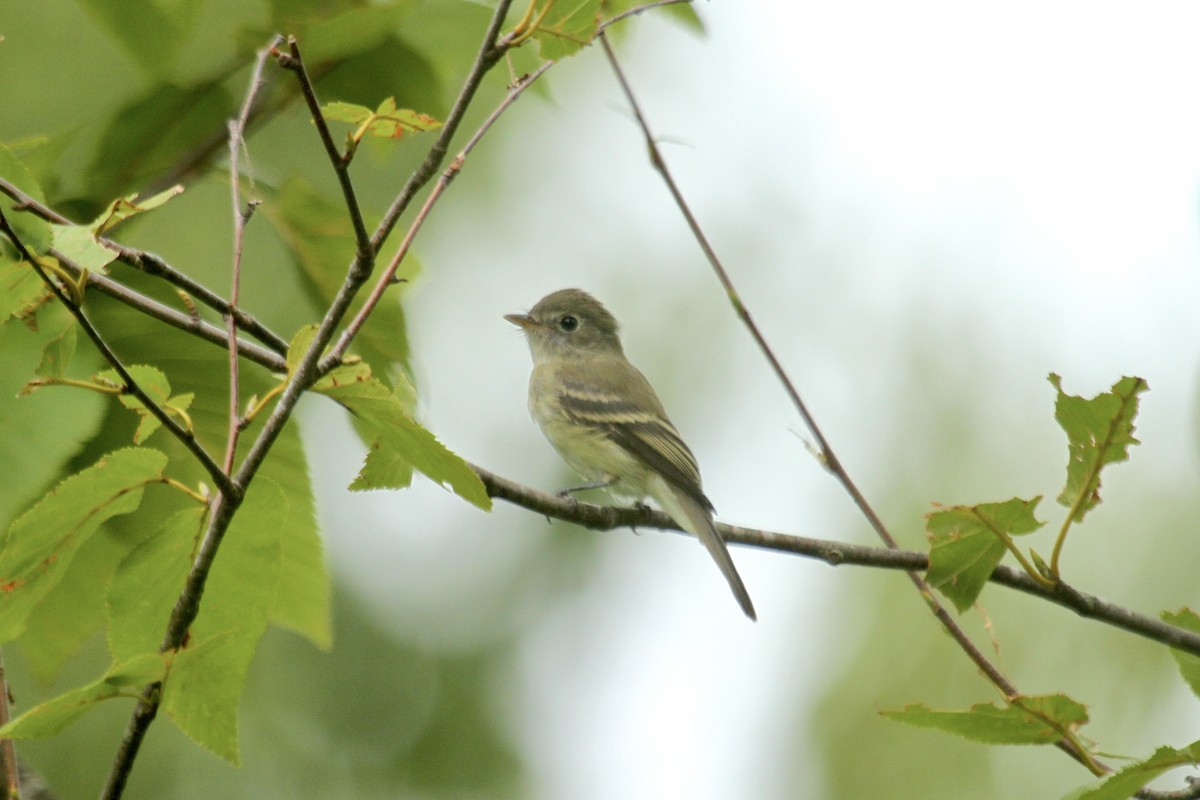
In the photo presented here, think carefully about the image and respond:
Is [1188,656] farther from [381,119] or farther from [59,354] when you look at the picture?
[59,354]

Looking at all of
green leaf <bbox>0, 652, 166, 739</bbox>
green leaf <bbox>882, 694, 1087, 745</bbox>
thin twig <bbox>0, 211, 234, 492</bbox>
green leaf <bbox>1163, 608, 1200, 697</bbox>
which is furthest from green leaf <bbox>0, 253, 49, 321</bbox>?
green leaf <bbox>1163, 608, 1200, 697</bbox>

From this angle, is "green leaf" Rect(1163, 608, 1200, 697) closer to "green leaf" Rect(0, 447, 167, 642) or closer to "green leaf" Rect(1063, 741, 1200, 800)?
"green leaf" Rect(1063, 741, 1200, 800)

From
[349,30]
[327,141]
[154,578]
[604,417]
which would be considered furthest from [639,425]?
[327,141]

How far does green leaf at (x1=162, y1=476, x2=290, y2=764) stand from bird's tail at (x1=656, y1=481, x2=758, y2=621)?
2.25 meters

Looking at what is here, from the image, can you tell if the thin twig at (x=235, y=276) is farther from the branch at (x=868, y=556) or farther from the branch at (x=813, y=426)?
the branch at (x=813, y=426)

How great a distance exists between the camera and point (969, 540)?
7.29 feet

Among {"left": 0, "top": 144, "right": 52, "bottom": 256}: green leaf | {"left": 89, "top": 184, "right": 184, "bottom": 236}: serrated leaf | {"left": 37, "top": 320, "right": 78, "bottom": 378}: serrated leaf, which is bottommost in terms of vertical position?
{"left": 37, "top": 320, "right": 78, "bottom": 378}: serrated leaf

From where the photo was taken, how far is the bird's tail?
4.06 m

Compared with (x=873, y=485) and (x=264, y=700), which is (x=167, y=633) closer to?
(x=264, y=700)

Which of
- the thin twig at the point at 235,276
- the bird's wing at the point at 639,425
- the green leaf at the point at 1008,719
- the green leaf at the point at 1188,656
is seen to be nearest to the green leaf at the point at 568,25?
the thin twig at the point at 235,276

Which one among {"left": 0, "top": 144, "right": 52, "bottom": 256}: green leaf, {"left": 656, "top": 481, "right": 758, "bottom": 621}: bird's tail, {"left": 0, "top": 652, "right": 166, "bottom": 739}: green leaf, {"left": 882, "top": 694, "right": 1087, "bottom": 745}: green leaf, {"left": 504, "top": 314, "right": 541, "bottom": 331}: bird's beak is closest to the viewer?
{"left": 0, "top": 652, "right": 166, "bottom": 739}: green leaf

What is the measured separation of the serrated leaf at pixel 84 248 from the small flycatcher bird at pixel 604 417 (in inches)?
111

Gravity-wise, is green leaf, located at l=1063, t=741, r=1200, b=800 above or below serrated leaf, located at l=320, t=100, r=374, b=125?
below

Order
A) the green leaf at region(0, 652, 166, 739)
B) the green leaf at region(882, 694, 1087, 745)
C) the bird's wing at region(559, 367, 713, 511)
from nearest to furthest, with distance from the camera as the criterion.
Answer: the green leaf at region(0, 652, 166, 739) → the green leaf at region(882, 694, 1087, 745) → the bird's wing at region(559, 367, 713, 511)
